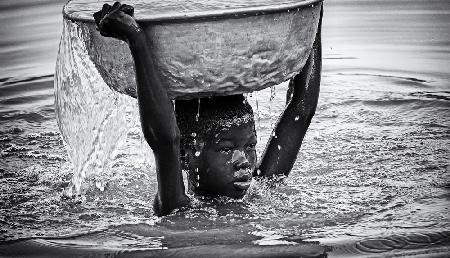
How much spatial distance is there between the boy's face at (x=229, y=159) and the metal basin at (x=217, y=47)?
1.47ft

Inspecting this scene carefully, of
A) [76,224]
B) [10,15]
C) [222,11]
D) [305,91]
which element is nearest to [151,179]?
[76,224]

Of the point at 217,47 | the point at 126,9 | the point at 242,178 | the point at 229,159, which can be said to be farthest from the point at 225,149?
the point at 126,9

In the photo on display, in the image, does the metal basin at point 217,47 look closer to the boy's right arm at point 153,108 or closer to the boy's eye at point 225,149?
the boy's right arm at point 153,108

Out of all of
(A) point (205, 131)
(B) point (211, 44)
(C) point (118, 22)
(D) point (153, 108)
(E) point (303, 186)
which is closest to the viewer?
(C) point (118, 22)

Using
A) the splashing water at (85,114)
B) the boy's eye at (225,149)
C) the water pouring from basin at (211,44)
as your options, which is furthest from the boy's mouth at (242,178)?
the splashing water at (85,114)

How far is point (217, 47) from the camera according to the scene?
344 centimetres

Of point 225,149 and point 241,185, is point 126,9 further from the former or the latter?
point 241,185

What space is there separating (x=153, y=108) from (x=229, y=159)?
0.62m

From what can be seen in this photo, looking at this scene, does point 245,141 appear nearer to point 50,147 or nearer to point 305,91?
point 305,91

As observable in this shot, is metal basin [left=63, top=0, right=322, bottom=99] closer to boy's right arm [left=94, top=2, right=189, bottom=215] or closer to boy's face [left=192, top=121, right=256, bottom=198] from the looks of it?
boy's right arm [left=94, top=2, right=189, bottom=215]

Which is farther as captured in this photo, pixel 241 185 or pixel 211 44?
pixel 241 185

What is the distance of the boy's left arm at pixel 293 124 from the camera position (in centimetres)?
443

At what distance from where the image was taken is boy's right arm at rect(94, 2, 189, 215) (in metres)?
3.34

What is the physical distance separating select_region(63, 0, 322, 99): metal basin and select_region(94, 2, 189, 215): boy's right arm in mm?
57
